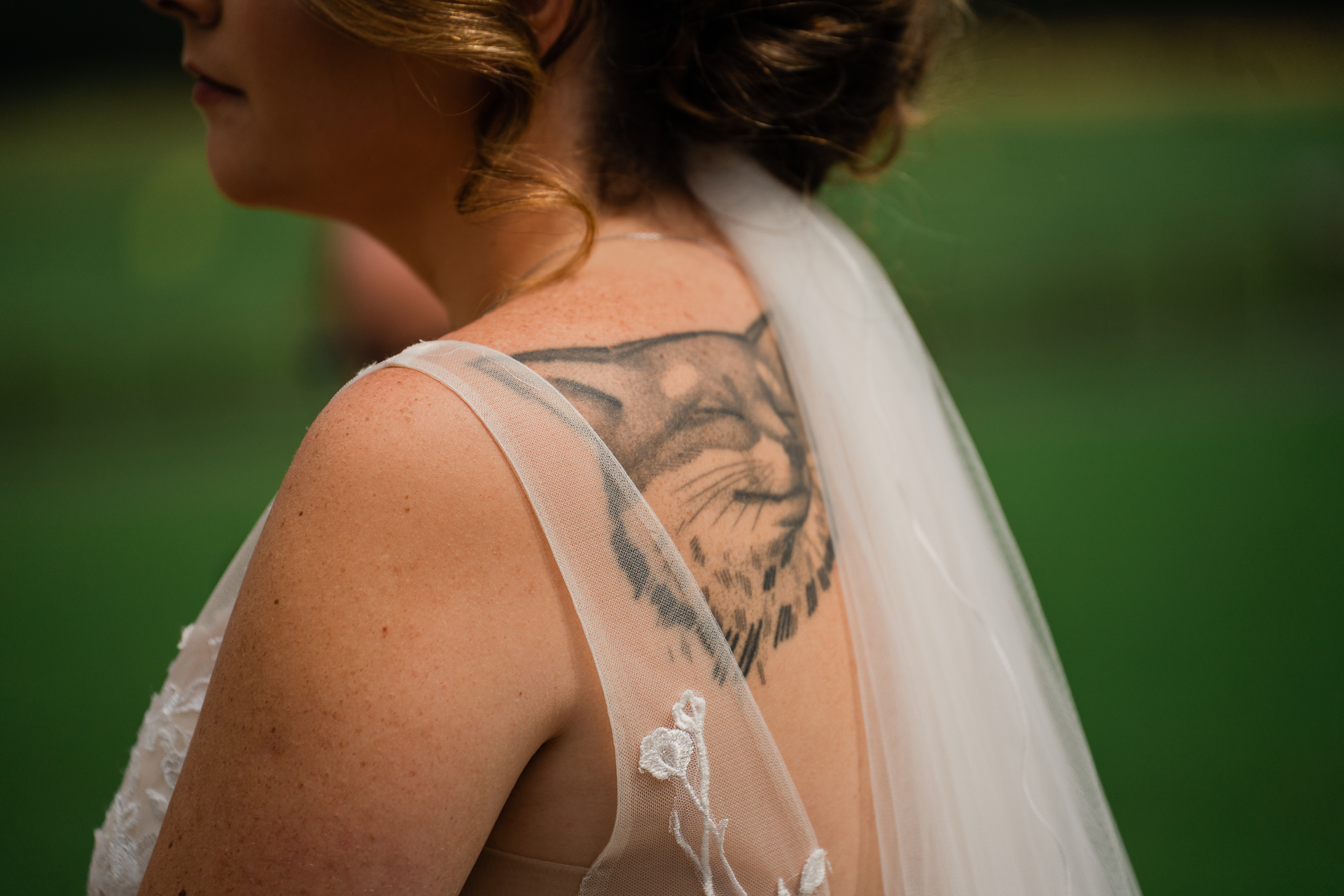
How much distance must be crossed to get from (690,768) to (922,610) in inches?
11.8

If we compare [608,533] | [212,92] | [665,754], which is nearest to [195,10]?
[212,92]

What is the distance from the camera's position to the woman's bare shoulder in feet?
1.73

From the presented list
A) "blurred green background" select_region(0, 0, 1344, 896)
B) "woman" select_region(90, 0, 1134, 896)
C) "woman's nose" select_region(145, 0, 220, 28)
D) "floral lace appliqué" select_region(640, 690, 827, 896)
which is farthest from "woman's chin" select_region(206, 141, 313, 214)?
"blurred green background" select_region(0, 0, 1344, 896)

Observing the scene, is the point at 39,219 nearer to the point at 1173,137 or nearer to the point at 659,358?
the point at 659,358

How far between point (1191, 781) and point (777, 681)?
3.60 metres

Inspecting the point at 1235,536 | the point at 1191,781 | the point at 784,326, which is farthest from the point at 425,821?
the point at 1235,536

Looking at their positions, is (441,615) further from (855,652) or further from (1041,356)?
(1041,356)

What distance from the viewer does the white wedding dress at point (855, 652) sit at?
62cm

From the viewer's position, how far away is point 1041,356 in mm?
7207

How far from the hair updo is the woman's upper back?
0.20 metres

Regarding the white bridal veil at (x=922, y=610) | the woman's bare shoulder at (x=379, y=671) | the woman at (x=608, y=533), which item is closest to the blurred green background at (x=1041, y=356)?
the white bridal veil at (x=922, y=610)

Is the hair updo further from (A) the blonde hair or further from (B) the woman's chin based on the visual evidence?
(B) the woman's chin

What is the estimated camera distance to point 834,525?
832 mm

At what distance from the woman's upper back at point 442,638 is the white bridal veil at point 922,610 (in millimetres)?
124
